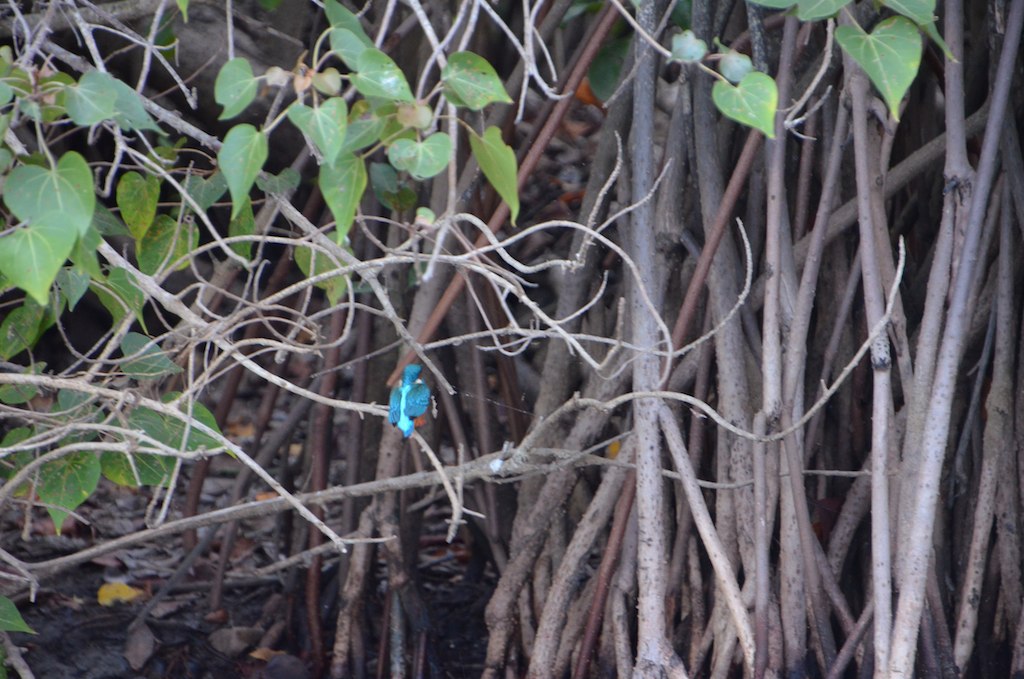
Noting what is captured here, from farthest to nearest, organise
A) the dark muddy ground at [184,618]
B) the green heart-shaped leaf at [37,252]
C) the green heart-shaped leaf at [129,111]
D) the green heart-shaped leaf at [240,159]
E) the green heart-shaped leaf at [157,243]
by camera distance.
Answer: the dark muddy ground at [184,618] < the green heart-shaped leaf at [157,243] < the green heart-shaped leaf at [129,111] < the green heart-shaped leaf at [240,159] < the green heart-shaped leaf at [37,252]

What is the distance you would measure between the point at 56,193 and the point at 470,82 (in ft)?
2.08

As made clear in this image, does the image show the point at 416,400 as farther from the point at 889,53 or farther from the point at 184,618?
the point at 184,618

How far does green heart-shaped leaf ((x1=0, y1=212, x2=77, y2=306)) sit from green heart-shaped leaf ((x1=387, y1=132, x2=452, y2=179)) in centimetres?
47

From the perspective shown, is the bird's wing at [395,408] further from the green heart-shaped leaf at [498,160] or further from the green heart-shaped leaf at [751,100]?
the green heart-shaped leaf at [751,100]

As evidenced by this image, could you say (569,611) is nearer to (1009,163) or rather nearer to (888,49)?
(1009,163)

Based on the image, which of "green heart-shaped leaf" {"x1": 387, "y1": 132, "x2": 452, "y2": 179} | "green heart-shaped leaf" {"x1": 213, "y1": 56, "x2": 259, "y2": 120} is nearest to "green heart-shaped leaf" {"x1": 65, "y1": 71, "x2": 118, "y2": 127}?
"green heart-shaped leaf" {"x1": 213, "y1": 56, "x2": 259, "y2": 120}

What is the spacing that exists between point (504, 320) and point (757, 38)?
1.17 meters

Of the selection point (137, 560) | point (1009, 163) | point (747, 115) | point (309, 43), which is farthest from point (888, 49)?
point (137, 560)

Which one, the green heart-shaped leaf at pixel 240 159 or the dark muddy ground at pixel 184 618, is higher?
the green heart-shaped leaf at pixel 240 159

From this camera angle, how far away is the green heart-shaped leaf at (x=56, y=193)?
5.30ft

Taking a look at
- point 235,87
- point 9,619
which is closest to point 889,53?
point 235,87

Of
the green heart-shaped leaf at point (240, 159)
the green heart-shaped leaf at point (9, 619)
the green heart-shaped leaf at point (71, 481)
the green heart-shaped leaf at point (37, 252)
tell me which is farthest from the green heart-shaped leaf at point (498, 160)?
the green heart-shaped leaf at point (9, 619)

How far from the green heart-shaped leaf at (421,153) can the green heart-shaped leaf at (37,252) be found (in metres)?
0.47

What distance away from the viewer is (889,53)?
1.76 meters
